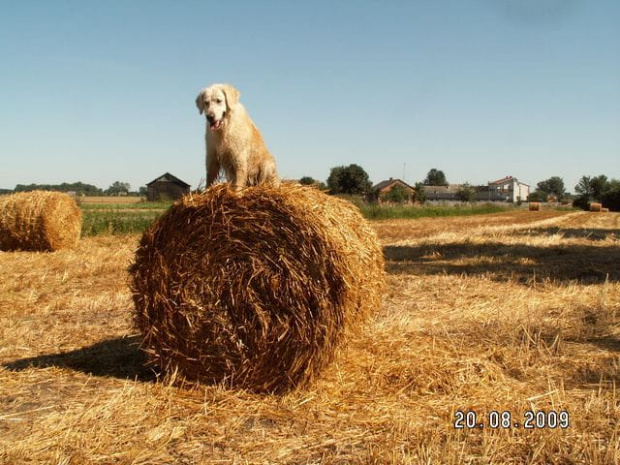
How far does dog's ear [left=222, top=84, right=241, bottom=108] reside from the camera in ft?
18.1

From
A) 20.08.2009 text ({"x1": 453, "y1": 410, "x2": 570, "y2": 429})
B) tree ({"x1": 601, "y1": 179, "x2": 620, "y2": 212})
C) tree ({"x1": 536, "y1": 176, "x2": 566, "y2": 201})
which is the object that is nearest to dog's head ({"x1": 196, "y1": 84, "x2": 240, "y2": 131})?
20.08.2009 text ({"x1": 453, "y1": 410, "x2": 570, "y2": 429})

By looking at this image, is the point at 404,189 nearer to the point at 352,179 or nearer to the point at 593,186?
the point at 352,179

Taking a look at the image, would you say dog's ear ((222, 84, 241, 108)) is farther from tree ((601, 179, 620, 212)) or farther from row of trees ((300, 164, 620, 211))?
tree ((601, 179, 620, 212))

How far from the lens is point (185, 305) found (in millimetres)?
4426

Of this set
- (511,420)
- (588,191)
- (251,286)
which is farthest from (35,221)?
(588,191)

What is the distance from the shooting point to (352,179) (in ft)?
223

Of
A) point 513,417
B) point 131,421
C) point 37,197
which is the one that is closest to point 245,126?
point 131,421

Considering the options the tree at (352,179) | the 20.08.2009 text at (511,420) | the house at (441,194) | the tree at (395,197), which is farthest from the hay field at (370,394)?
the house at (441,194)

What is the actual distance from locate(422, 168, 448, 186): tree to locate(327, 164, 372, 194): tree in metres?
88.0

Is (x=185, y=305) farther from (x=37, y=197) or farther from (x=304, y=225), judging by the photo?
(x=37, y=197)

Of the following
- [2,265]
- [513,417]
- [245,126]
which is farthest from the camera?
[2,265]

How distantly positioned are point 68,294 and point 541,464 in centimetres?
751

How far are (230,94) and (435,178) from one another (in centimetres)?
15305

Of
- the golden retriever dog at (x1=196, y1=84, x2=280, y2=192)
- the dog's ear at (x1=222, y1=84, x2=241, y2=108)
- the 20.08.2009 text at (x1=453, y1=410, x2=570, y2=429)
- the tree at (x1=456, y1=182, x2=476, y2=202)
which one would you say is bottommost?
the 20.08.2009 text at (x1=453, y1=410, x2=570, y2=429)
